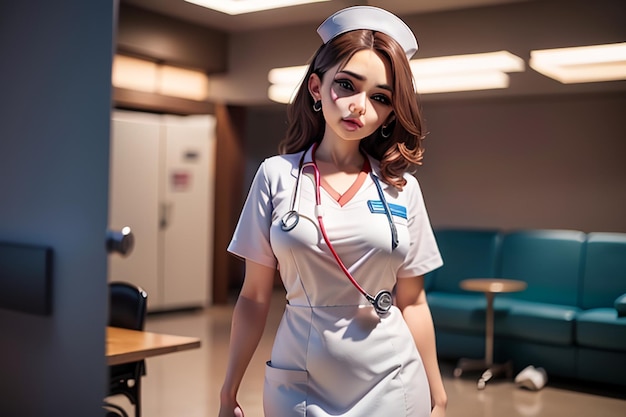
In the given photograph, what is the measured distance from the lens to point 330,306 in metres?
1.21

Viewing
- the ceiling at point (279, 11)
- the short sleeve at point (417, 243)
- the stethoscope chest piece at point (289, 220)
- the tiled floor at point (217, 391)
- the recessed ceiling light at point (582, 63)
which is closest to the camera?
the stethoscope chest piece at point (289, 220)

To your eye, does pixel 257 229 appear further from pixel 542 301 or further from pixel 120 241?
pixel 542 301

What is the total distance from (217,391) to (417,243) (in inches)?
78.8

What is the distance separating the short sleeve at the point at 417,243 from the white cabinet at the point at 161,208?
5.32 feet

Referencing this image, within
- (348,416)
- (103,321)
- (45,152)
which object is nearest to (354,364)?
(348,416)

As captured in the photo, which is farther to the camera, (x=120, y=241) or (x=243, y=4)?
(x=243, y=4)

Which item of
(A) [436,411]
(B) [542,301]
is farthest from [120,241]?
(B) [542,301]

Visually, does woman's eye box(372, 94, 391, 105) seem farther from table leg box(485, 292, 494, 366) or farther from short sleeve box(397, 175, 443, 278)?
table leg box(485, 292, 494, 366)

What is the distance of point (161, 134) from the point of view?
3418 mm

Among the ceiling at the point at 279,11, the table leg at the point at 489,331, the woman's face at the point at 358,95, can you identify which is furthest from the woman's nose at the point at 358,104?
the table leg at the point at 489,331

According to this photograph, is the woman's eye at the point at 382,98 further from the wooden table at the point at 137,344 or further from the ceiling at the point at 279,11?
the wooden table at the point at 137,344

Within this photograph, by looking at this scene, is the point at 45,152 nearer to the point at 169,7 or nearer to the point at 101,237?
the point at 101,237

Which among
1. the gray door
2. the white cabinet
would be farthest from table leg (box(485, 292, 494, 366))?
the gray door

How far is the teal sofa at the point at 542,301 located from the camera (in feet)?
10.3
